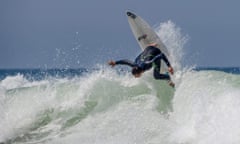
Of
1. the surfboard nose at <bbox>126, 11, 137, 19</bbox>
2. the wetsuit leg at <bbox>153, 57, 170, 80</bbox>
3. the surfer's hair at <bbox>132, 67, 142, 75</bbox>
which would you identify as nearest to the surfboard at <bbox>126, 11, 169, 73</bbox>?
the surfboard nose at <bbox>126, 11, 137, 19</bbox>

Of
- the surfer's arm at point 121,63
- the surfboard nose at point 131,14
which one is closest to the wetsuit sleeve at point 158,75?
the surfer's arm at point 121,63

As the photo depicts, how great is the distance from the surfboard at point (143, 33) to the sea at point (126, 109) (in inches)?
31.4

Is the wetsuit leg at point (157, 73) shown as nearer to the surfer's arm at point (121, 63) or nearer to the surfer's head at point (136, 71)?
the surfer's head at point (136, 71)

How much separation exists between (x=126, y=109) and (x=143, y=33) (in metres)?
3.62

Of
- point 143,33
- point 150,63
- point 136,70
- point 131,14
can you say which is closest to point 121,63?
point 136,70

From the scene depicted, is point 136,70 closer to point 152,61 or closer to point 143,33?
point 152,61

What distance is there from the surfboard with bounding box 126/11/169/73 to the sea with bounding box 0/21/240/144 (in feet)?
2.61

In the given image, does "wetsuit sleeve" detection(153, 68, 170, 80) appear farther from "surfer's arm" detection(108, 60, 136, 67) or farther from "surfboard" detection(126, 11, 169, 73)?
"surfboard" detection(126, 11, 169, 73)

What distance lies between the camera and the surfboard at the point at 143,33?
15.0 m

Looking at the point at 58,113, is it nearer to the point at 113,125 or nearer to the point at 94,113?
the point at 94,113

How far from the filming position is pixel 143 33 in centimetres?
1528

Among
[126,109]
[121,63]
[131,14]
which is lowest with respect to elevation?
[126,109]

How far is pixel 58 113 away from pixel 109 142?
4.00m

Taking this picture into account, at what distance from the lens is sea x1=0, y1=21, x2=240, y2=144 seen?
371 inches
